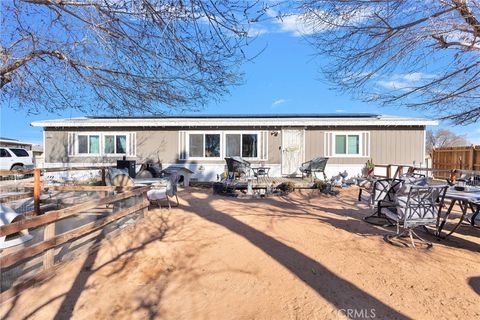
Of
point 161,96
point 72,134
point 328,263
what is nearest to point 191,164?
point 72,134

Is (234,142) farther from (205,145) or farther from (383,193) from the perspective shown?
(383,193)

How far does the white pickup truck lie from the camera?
15.7 m

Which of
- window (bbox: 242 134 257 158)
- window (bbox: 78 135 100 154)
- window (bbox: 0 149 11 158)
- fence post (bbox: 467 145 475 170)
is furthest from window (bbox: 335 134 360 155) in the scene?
window (bbox: 0 149 11 158)

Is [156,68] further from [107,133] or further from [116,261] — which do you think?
[107,133]

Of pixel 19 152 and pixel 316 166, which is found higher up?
pixel 19 152

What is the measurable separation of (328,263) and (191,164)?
10040mm

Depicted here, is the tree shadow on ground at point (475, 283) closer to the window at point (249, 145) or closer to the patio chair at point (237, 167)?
the patio chair at point (237, 167)

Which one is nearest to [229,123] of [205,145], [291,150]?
[205,145]

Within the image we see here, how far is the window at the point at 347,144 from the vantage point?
12.9m

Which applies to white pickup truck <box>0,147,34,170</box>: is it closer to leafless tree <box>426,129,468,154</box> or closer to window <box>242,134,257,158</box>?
window <box>242,134,257,158</box>

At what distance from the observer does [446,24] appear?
14.1ft

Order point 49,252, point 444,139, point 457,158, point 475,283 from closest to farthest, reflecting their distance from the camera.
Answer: point 475,283 < point 49,252 < point 457,158 < point 444,139

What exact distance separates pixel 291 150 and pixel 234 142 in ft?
8.06

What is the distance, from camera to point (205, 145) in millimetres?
13289
